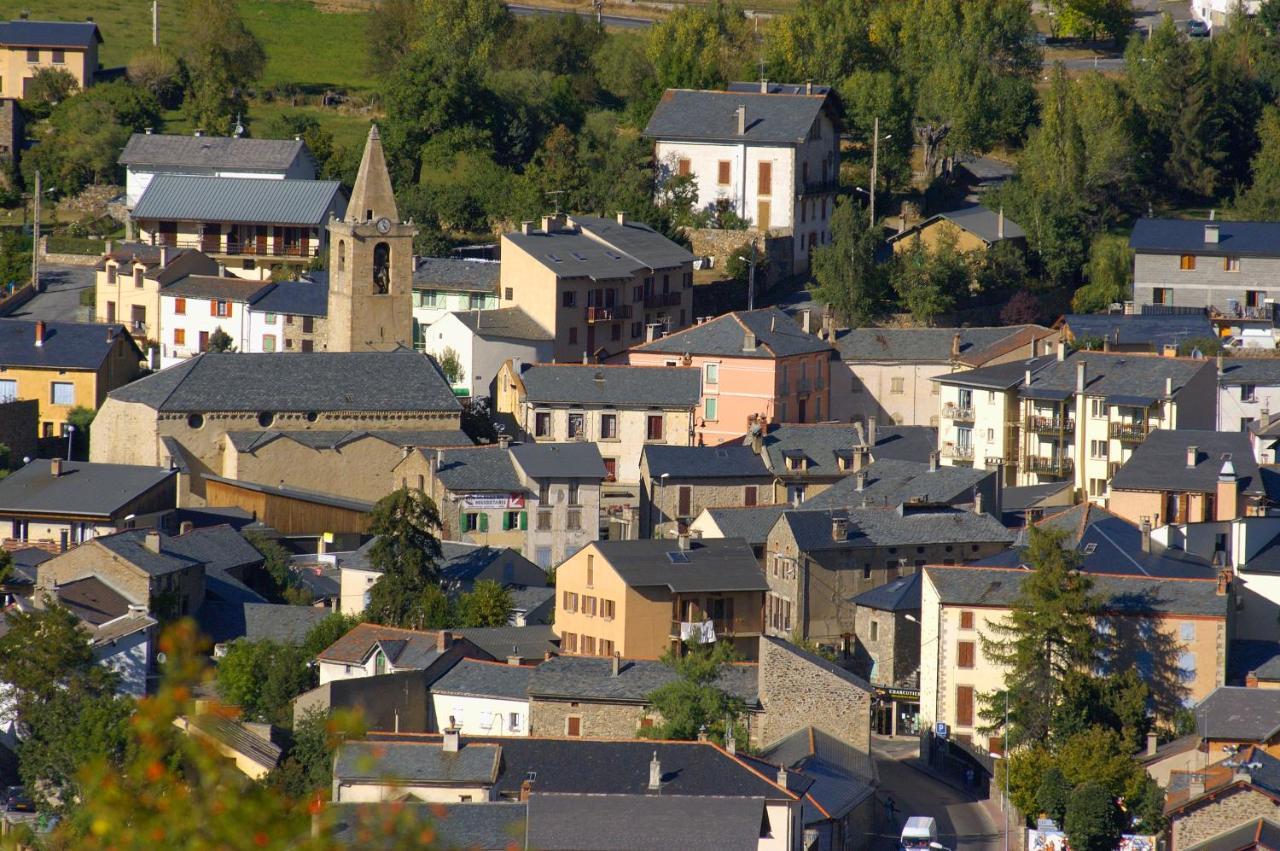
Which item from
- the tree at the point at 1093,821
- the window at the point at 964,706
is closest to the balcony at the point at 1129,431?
the window at the point at 964,706

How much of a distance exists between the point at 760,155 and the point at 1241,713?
41559 millimetres

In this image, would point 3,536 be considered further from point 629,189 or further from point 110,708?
point 629,189

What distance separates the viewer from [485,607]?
6388 cm

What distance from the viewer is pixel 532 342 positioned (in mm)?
83062

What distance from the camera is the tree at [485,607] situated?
63.8 m

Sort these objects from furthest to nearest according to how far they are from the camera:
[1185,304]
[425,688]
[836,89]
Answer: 1. [836,89]
2. [1185,304]
3. [425,688]

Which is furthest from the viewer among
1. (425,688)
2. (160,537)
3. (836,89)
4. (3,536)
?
(836,89)

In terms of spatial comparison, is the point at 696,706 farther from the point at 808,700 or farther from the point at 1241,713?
the point at 1241,713

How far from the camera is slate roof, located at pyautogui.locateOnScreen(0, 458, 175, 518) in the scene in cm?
6806

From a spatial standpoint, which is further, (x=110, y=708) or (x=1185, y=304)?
(x=1185, y=304)

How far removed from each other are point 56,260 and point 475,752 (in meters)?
46.0

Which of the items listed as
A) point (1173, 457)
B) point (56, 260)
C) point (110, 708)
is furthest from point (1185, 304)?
point (110, 708)

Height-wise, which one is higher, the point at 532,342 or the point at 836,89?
the point at 836,89

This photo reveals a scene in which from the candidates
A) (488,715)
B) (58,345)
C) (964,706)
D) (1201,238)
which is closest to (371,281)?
(58,345)
